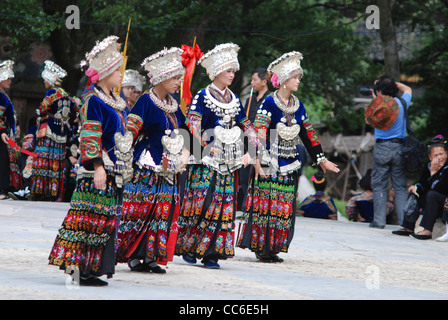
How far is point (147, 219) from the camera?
6648 mm

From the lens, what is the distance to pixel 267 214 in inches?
322

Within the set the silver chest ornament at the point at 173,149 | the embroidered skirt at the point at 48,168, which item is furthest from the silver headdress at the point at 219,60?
the embroidered skirt at the point at 48,168

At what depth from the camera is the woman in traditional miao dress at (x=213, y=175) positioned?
7.33m

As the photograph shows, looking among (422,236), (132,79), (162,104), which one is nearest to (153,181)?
(162,104)

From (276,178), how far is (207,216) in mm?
1110

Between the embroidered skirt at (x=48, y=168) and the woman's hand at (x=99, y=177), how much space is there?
823 centimetres

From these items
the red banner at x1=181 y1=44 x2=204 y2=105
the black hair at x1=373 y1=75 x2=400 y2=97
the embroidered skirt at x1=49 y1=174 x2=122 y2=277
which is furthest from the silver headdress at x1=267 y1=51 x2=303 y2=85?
the black hair at x1=373 y1=75 x2=400 y2=97

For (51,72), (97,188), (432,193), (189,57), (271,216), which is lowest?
(271,216)

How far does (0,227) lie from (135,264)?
9.76 ft

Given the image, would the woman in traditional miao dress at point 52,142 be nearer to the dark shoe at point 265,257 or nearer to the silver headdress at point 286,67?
the silver headdress at point 286,67

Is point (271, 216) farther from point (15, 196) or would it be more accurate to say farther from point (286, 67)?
point (15, 196)

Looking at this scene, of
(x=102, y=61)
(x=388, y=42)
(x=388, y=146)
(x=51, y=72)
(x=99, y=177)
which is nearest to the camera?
(x=99, y=177)
